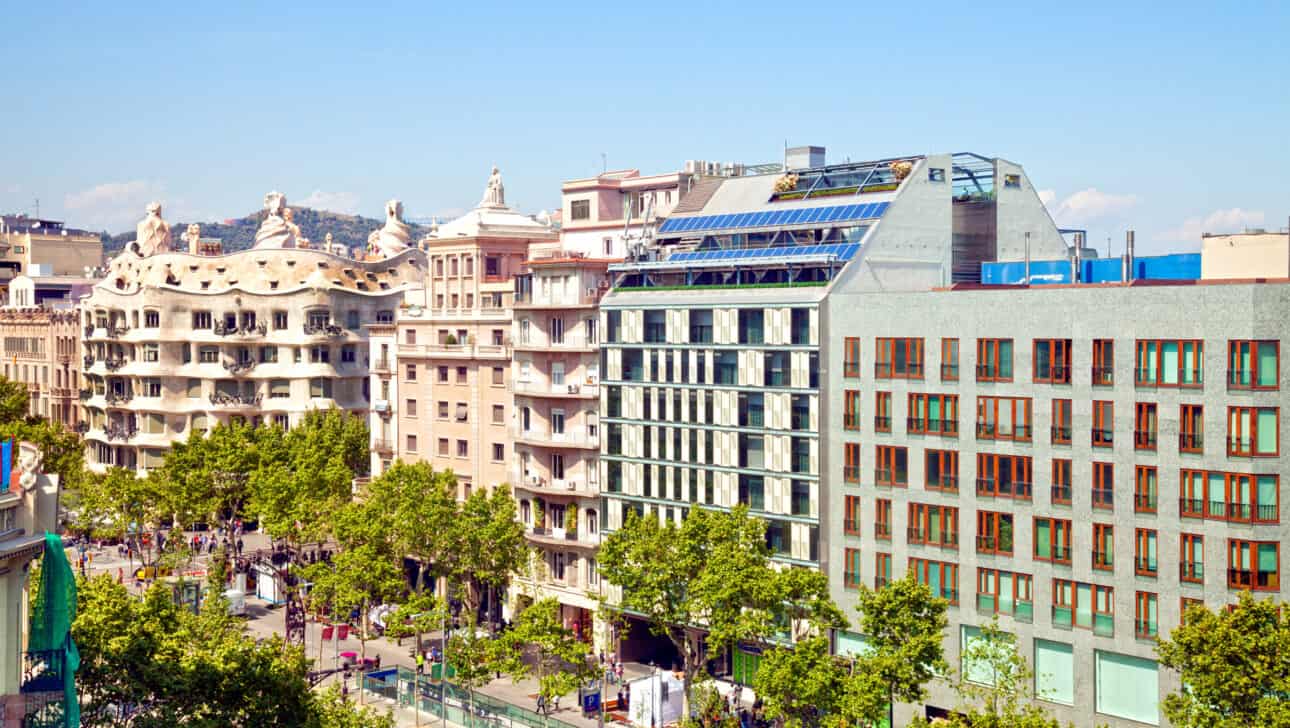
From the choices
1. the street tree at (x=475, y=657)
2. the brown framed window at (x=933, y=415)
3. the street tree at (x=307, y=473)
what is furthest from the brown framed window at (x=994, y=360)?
the street tree at (x=307, y=473)

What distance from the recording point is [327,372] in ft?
461

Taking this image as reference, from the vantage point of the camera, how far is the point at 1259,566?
65.1 metres

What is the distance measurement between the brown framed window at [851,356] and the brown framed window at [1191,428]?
1792 cm

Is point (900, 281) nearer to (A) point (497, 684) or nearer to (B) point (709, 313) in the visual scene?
(B) point (709, 313)

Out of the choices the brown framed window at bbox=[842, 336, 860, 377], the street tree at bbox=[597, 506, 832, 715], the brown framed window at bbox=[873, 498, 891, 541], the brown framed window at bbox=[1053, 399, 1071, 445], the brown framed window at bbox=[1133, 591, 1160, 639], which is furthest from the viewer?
the brown framed window at bbox=[842, 336, 860, 377]

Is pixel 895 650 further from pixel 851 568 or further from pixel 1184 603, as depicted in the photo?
pixel 851 568

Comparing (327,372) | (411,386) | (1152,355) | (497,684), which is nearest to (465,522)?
(497,684)

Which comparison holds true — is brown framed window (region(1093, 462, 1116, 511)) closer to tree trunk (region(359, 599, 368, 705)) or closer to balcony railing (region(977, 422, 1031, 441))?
balcony railing (region(977, 422, 1031, 441))

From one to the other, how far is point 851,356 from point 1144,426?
55.1ft

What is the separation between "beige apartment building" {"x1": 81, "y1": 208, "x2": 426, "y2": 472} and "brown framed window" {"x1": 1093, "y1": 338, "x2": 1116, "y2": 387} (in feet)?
281

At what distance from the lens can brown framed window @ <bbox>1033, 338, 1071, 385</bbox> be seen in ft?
235

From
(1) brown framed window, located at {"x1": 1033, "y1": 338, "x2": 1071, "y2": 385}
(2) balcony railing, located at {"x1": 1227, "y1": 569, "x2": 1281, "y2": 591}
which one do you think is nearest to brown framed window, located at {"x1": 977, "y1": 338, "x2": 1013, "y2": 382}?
(1) brown framed window, located at {"x1": 1033, "y1": 338, "x2": 1071, "y2": 385}

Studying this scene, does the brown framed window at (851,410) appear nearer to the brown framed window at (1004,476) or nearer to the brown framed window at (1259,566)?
the brown framed window at (1004,476)

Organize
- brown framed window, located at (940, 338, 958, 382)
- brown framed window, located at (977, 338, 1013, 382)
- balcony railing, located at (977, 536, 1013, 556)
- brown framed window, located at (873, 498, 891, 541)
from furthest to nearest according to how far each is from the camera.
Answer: brown framed window, located at (873, 498, 891, 541)
brown framed window, located at (940, 338, 958, 382)
brown framed window, located at (977, 338, 1013, 382)
balcony railing, located at (977, 536, 1013, 556)
